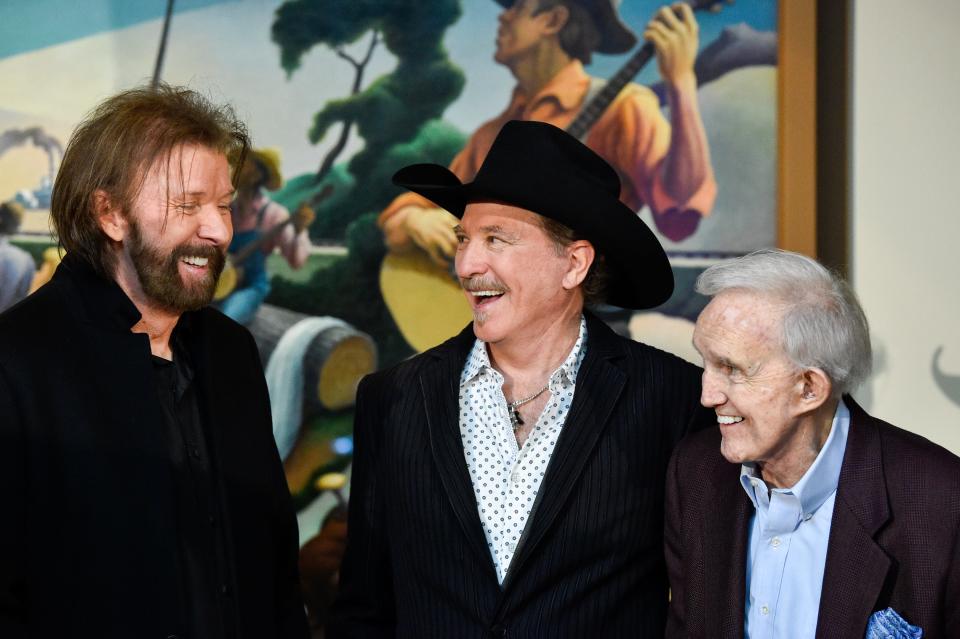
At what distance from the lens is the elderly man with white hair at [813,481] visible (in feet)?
5.65

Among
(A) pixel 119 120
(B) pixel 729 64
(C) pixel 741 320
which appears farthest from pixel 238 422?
(B) pixel 729 64

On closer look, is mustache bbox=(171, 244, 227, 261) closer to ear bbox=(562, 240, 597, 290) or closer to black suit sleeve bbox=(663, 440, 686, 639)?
ear bbox=(562, 240, 597, 290)

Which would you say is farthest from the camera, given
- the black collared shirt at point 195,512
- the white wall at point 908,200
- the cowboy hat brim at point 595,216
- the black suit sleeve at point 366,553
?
the white wall at point 908,200

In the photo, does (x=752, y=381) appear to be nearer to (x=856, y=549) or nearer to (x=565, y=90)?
(x=856, y=549)

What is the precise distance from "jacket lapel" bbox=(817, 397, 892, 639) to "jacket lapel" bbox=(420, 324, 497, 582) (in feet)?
2.08

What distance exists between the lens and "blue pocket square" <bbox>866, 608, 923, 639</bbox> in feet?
5.52

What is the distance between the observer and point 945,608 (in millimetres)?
1698

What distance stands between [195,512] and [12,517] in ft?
1.10

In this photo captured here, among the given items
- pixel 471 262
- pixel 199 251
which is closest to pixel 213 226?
pixel 199 251

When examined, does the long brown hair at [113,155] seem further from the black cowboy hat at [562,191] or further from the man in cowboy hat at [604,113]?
the man in cowboy hat at [604,113]

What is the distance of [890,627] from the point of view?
1698 mm

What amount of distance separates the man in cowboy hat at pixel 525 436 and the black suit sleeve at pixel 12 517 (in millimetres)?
726

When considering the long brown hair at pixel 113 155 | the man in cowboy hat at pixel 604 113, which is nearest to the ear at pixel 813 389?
the long brown hair at pixel 113 155

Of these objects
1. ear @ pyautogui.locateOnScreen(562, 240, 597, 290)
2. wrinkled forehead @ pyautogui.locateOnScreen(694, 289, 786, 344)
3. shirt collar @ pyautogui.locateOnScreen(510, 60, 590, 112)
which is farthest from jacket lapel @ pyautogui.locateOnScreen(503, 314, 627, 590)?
shirt collar @ pyautogui.locateOnScreen(510, 60, 590, 112)
